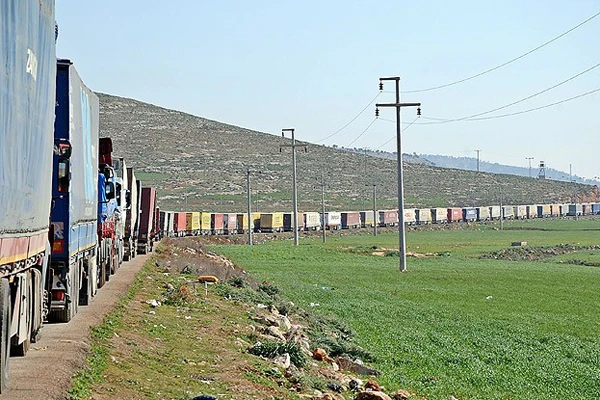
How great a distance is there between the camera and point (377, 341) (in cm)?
2973

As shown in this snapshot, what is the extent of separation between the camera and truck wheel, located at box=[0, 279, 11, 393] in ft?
39.3

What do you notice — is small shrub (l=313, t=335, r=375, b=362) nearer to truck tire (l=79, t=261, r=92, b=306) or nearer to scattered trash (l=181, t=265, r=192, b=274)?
truck tire (l=79, t=261, r=92, b=306)

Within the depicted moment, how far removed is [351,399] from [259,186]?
167m

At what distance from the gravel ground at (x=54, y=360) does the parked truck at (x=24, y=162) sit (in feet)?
0.97

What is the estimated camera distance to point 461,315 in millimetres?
38562

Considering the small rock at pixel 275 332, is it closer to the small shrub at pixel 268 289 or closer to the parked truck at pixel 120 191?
the parked truck at pixel 120 191

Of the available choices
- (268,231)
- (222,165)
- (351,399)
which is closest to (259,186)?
(222,165)

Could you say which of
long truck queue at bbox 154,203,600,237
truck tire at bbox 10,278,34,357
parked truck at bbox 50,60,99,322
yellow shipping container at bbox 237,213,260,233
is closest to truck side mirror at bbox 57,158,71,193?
parked truck at bbox 50,60,99,322

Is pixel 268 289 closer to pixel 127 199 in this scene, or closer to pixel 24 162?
pixel 127 199

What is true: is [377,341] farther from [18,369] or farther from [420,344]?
[18,369]

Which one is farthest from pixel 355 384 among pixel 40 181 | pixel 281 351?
pixel 40 181

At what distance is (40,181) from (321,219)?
395 feet

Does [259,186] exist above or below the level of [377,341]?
above

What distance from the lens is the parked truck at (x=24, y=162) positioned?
11594 millimetres
